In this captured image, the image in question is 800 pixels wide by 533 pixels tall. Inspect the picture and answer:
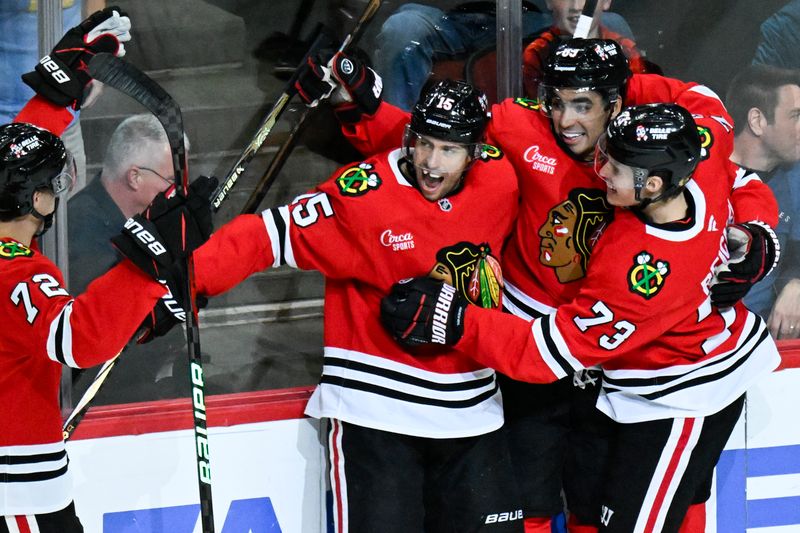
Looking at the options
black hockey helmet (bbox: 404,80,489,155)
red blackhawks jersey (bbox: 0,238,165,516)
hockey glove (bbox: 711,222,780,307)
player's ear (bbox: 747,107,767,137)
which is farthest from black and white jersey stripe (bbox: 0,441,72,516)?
player's ear (bbox: 747,107,767,137)

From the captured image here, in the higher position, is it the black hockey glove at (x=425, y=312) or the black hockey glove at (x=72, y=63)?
the black hockey glove at (x=72, y=63)

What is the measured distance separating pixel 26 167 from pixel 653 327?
4.75 ft

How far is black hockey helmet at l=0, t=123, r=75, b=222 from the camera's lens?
246cm

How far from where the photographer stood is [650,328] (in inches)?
107

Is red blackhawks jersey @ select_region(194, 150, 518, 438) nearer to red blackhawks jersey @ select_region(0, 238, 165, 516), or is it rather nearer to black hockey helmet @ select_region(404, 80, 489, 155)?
black hockey helmet @ select_region(404, 80, 489, 155)

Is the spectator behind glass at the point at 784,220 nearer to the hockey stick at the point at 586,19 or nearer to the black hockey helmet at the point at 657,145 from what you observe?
the hockey stick at the point at 586,19

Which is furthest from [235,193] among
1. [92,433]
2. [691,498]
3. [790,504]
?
[790,504]

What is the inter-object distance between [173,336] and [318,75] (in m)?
0.88

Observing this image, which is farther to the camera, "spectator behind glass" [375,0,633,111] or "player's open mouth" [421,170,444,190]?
"spectator behind glass" [375,0,633,111]

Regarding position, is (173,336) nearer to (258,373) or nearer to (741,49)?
(258,373)

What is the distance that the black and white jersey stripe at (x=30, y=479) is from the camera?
2.49 meters

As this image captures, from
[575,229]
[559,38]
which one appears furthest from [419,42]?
[575,229]

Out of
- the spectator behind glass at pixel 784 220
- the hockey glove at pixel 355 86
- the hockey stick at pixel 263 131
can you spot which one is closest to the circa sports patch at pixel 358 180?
the hockey glove at pixel 355 86

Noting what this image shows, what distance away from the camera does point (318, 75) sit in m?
3.00
